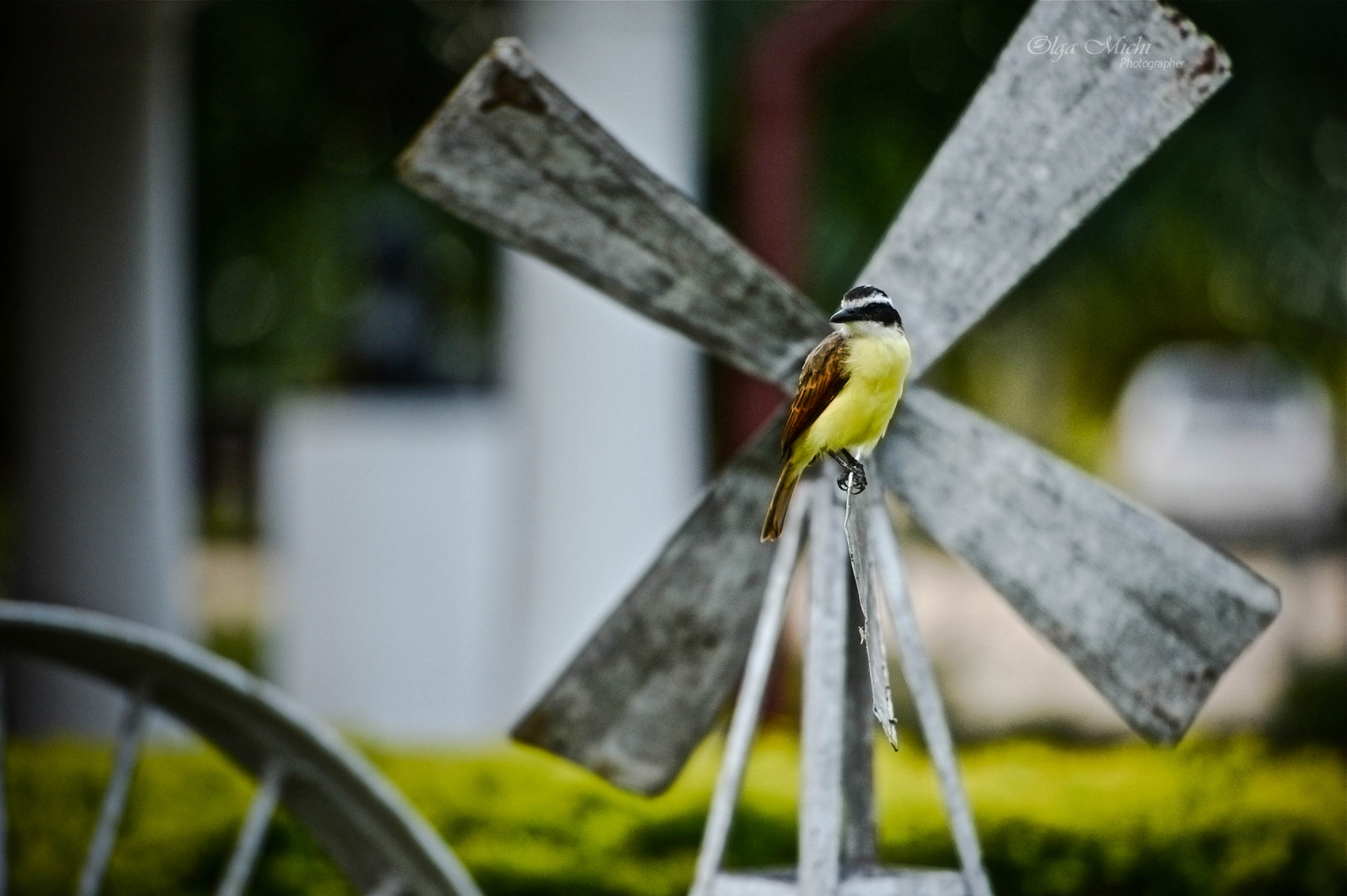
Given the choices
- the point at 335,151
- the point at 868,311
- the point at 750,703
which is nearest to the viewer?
the point at 868,311

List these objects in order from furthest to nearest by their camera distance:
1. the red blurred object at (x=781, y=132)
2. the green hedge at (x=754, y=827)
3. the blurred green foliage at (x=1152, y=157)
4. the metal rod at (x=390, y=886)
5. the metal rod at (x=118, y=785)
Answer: the blurred green foliage at (x=1152, y=157) < the red blurred object at (x=781, y=132) < the green hedge at (x=754, y=827) < the metal rod at (x=390, y=886) < the metal rod at (x=118, y=785)

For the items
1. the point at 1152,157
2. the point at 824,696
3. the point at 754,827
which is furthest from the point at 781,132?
the point at 824,696

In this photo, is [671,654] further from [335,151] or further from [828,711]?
[335,151]

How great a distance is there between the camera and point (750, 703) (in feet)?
6.83

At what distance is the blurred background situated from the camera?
6.50 m

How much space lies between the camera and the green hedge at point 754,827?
4199 millimetres

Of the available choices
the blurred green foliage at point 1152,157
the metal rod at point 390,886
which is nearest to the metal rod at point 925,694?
the metal rod at point 390,886

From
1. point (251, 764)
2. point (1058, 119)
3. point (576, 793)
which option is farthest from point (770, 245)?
point (1058, 119)

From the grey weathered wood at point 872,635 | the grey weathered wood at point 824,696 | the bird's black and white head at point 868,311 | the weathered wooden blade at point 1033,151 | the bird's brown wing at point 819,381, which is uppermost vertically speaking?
the weathered wooden blade at point 1033,151

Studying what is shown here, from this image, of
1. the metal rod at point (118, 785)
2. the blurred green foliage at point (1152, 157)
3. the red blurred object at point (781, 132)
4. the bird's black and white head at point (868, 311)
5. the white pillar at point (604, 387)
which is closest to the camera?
the bird's black and white head at point (868, 311)

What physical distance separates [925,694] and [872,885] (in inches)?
10.2

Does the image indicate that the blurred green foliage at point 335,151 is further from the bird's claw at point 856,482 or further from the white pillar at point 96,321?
the bird's claw at point 856,482

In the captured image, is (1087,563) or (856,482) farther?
(1087,563)

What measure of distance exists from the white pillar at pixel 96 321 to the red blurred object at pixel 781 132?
2.53 meters
